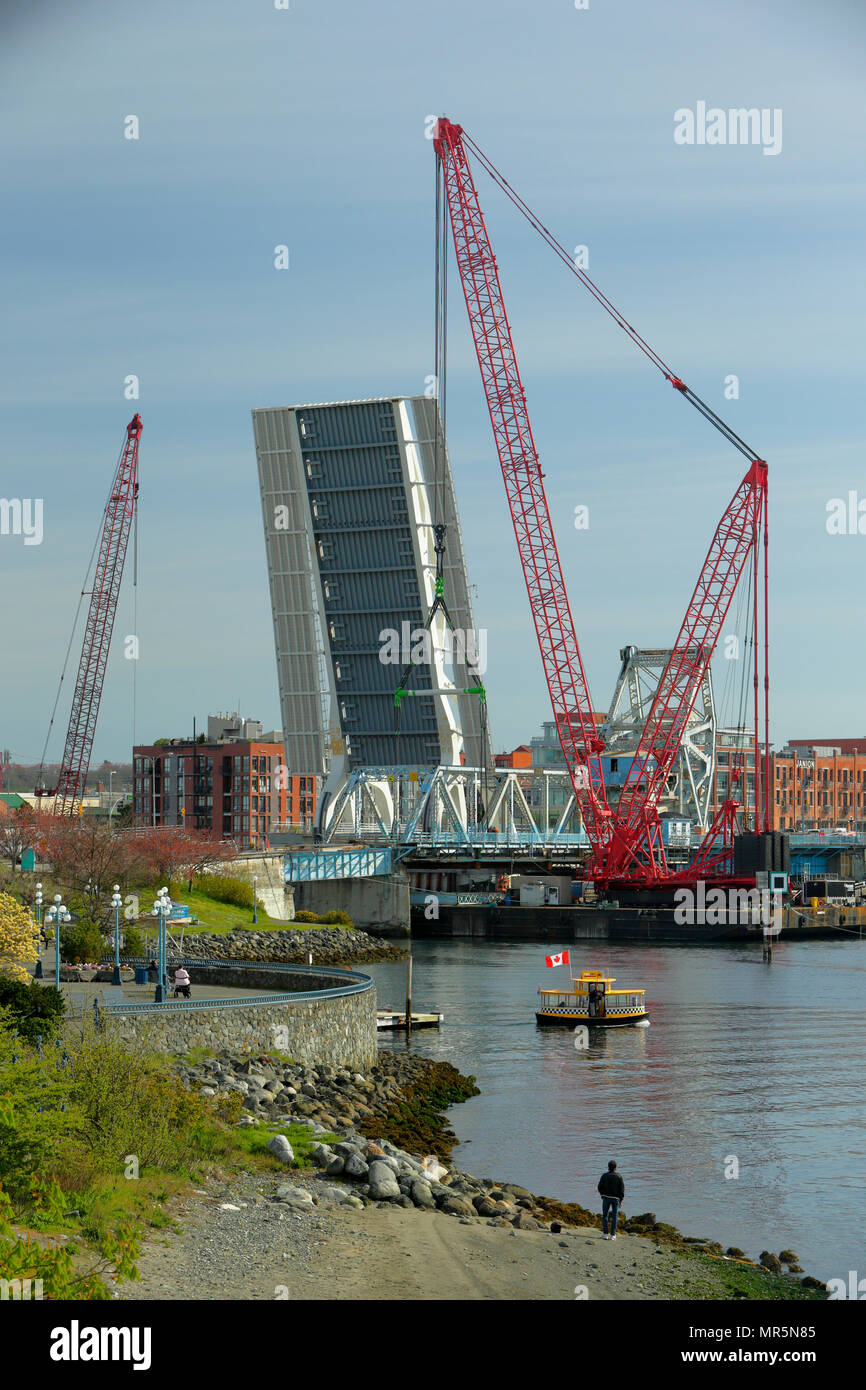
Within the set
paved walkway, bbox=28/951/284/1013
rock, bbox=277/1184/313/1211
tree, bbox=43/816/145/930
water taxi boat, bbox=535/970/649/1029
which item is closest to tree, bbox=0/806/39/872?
tree, bbox=43/816/145/930

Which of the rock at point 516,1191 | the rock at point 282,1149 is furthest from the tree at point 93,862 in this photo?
the rock at point 516,1191

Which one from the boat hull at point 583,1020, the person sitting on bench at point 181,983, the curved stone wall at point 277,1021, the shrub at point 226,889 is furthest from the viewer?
the shrub at point 226,889

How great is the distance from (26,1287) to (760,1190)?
16175 millimetres

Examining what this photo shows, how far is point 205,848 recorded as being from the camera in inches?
2940

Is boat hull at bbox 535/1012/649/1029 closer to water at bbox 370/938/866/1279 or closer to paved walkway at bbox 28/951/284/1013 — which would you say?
water at bbox 370/938/866/1279

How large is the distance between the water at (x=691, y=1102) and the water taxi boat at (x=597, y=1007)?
0.61m

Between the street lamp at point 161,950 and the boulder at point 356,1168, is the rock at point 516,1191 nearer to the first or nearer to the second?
the boulder at point 356,1168

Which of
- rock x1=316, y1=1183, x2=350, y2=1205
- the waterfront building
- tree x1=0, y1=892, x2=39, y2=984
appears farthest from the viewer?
the waterfront building

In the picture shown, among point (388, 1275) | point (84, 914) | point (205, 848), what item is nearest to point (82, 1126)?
point (388, 1275)

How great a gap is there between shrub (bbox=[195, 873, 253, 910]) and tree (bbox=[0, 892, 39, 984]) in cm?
4081

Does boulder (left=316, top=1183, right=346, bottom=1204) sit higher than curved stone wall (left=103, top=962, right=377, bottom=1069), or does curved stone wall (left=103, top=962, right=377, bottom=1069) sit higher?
curved stone wall (left=103, top=962, right=377, bottom=1069)

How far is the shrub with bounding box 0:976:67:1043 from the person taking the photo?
2423 centimetres

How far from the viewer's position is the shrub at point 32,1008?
24234 millimetres

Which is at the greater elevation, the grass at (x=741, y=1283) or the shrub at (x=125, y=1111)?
the shrub at (x=125, y=1111)
